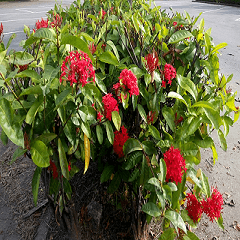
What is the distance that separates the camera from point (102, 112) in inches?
49.1

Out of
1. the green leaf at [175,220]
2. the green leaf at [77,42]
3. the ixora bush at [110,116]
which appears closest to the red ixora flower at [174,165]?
the ixora bush at [110,116]

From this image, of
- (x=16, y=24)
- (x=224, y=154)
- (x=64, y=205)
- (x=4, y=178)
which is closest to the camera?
(x=64, y=205)

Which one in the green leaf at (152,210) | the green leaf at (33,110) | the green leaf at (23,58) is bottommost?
the green leaf at (152,210)

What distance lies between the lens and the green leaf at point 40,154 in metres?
1.00

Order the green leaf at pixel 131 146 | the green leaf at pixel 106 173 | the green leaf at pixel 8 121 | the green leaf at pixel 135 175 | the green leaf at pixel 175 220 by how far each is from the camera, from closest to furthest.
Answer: the green leaf at pixel 8 121, the green leaf at pixel 175 220, the green leaf at pixel 131 146, the green leaf at pixel 135 175, the green leaf at pixel 106 173

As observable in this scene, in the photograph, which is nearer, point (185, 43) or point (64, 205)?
point (64, 205)

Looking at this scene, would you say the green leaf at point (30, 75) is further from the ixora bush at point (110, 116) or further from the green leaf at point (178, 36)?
the green leaf at point (178, 36)

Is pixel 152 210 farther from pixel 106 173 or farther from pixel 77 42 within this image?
pixel 77 42

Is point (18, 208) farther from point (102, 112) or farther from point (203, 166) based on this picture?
point (203, 166)

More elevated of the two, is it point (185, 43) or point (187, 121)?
point (185, 43)

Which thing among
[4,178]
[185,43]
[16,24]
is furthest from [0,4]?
[185,43]

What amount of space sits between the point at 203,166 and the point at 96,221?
1608 millimetres

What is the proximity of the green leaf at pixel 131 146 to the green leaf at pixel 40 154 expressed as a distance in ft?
1.50

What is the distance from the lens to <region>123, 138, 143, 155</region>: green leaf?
129cm
